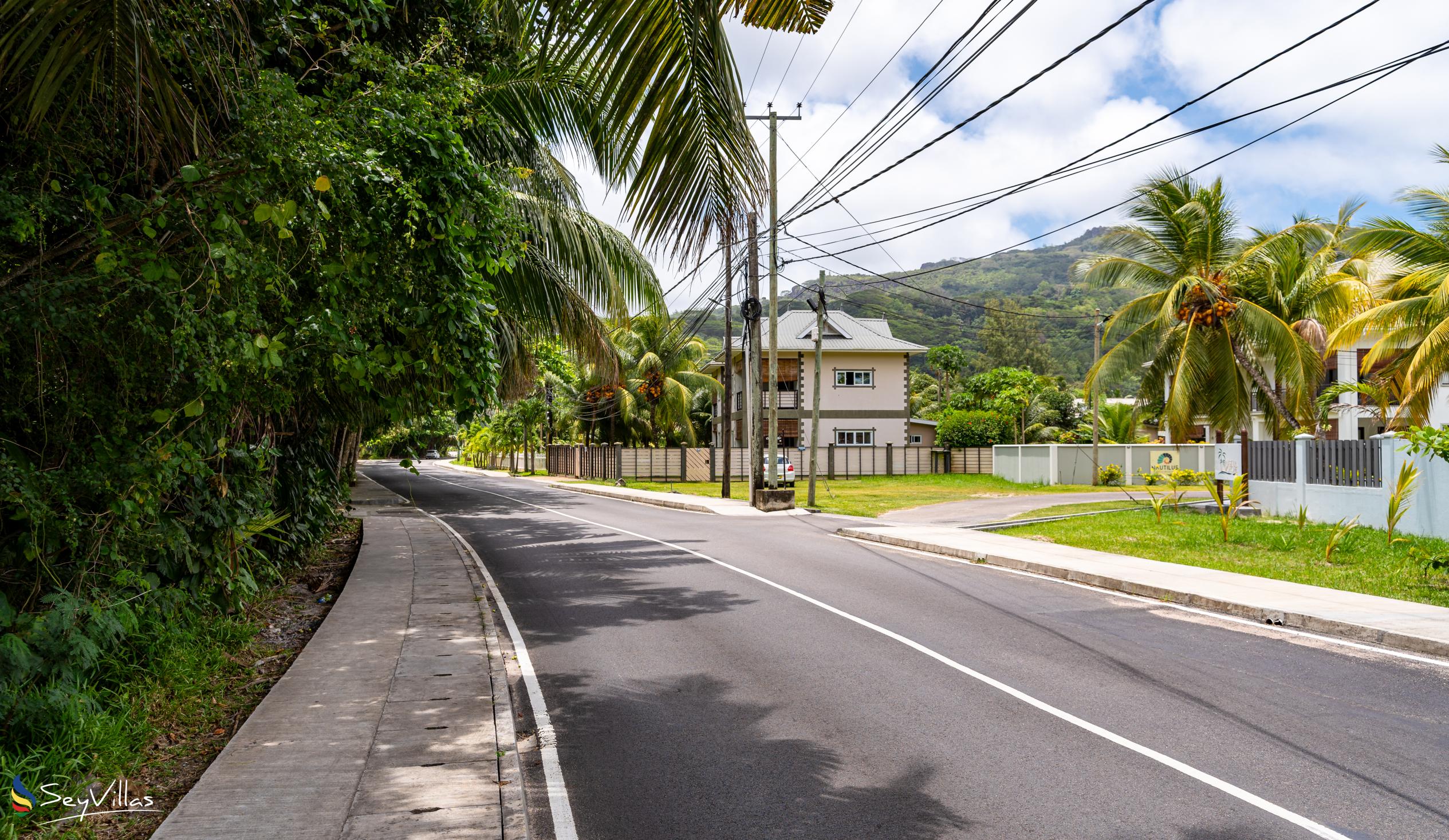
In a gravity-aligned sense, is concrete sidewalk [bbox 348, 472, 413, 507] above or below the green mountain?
below

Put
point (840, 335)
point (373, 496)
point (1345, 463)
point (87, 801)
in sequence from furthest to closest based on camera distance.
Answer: point (840, 335), point (373, 496), point (1345, 463), point (87, 801)

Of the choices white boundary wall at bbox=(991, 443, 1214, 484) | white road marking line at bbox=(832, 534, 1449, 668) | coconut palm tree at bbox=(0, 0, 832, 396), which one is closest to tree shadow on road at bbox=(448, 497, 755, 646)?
white road marking line at bbox=(832, 534, 1449, 668)

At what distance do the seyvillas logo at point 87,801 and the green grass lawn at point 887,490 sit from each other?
2120 cm

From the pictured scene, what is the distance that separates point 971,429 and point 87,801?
47.6 metres

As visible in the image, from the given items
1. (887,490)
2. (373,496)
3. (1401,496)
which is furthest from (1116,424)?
(1401,496)

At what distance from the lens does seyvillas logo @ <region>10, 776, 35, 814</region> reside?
169 inches

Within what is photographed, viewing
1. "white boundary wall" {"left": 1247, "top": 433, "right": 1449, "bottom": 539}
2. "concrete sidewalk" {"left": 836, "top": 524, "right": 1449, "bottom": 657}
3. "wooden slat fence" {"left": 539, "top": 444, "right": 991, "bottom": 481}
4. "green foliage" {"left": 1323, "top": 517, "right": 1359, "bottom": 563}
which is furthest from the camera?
"wooden slat fence" {"left": 539, "top": 444, "right": 991, "bottom": 481}

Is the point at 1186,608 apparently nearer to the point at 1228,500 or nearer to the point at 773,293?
the point at 1228,500

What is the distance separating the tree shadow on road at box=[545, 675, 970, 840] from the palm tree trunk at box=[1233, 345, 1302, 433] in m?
21.1

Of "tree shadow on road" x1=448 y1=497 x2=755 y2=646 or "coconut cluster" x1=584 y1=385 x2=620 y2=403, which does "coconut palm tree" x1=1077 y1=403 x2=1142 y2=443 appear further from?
"tree shadow on road" x1=448 y1=497 x2=755 y2=646

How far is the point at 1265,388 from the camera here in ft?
76.2

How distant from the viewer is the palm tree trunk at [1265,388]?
22.7m

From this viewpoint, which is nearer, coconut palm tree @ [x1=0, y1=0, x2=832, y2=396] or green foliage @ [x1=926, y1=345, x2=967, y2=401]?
coconut palm tree @ [x1=0, y1=0, x2=832, y2=396]

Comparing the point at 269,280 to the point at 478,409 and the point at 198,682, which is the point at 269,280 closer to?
the point at 478,409
